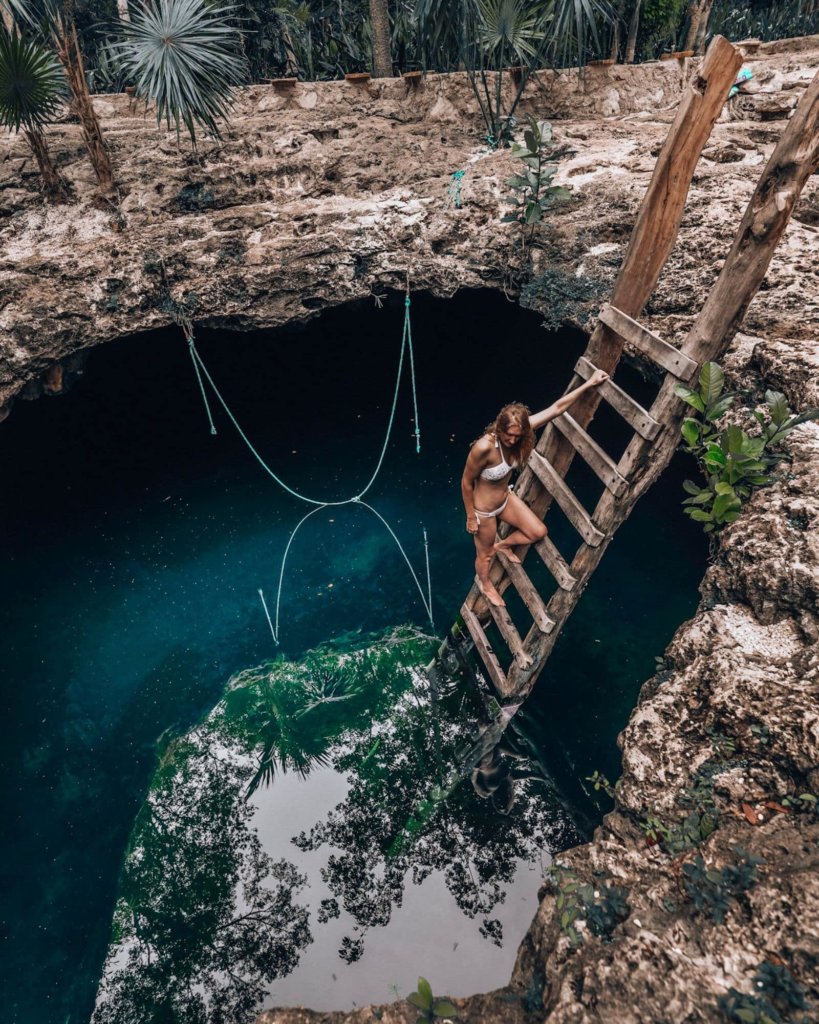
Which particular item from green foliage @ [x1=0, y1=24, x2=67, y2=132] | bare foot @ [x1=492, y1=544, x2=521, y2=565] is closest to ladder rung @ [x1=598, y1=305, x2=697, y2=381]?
bare foot @ [x1=492, y1=544, x2=521, y2=565]

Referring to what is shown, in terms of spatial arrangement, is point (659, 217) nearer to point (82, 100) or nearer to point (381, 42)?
point (82, 100)

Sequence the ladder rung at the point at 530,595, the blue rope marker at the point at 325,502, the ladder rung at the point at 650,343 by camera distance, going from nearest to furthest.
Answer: the ladder rung at the point at 650,343, the ladder rung at the point at 530,595, the blue rope marker at the point at 325,502

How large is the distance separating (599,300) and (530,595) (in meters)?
2.45

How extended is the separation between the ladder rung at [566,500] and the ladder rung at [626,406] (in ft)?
2.02

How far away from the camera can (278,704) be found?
6090 mm

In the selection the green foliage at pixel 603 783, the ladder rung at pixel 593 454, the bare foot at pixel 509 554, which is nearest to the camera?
the green foliage at pixel 603 783

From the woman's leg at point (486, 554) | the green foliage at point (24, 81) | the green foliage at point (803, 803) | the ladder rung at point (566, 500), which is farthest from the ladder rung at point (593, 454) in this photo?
the green foliage at point (24, 81)

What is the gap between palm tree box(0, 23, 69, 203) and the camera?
4699 millimetres

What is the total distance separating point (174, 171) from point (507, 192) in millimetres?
3132

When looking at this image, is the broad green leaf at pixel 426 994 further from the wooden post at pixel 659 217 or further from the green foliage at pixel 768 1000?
the wooden post at pixel 659 217

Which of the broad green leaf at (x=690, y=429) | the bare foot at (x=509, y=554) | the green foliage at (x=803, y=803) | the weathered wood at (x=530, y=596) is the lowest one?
the weathered wood at (x=530, y=596)

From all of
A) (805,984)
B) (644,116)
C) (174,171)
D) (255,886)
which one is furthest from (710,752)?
(644,116)

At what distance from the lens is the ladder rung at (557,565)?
164 inches

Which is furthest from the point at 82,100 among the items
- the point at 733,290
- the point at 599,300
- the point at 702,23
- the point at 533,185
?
the point at 702,23
